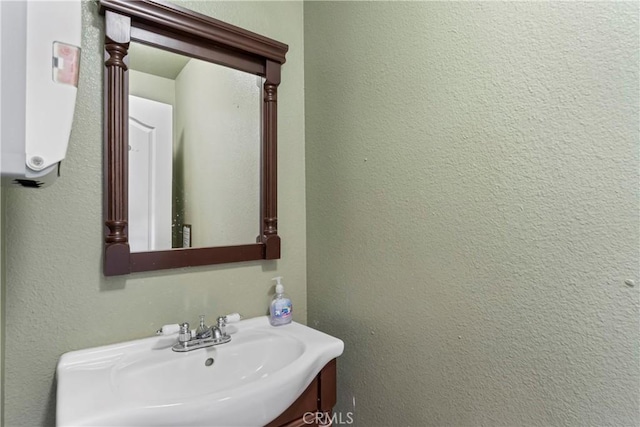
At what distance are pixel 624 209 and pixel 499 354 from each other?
39 cm

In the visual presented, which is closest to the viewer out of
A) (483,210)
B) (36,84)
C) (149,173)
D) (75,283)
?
(36,84)

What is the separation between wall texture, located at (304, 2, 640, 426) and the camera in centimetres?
61

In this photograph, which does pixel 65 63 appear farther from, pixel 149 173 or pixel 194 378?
pixel 194 378

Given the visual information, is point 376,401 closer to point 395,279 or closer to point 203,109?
point 395,279

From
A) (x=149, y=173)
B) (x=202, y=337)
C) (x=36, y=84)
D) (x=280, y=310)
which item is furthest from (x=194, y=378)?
(x=36, y=84)

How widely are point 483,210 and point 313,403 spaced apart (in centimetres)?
68

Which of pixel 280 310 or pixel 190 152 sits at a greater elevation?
pixel 190 152

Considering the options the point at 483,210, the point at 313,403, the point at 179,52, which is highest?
the point at 179,52

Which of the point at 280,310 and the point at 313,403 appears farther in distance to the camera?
the point at 280,310

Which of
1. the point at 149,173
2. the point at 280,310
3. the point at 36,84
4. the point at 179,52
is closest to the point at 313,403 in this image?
the point at 280,310

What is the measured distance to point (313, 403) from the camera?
0.94 metres

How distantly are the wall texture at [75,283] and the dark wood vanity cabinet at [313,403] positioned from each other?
39 cm

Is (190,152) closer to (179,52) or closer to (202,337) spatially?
(179,52)

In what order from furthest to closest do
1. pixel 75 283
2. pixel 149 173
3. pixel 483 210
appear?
pixel 149 173 → pixel 75 283 → pixel 483 210
